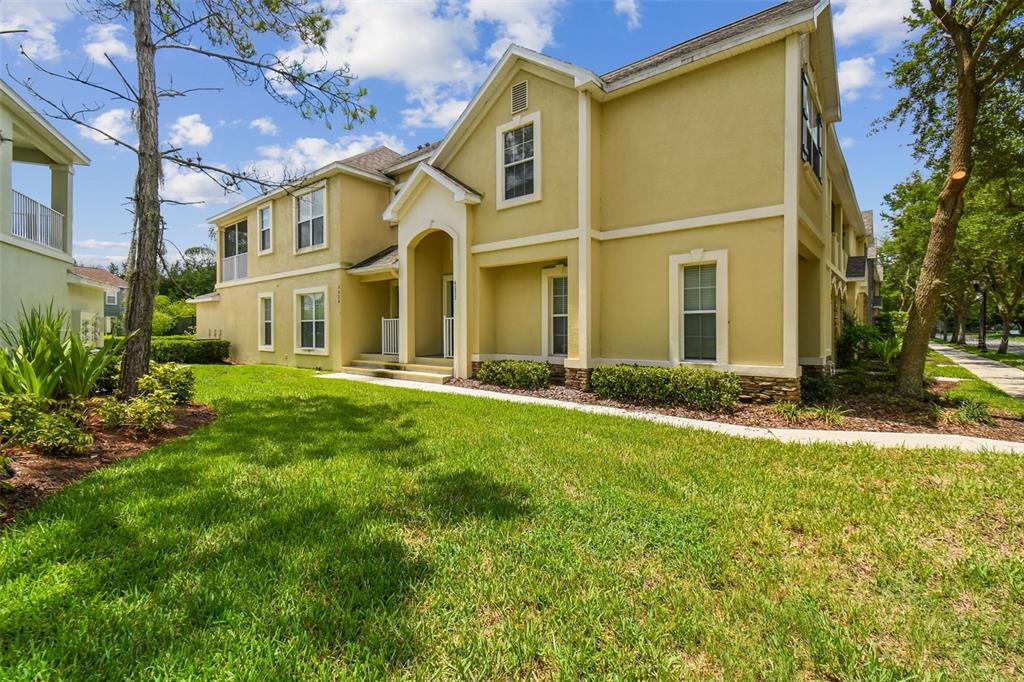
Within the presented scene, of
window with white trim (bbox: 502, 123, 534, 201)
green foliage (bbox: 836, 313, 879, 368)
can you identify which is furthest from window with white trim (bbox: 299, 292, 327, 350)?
green foliage (bbox: 836, 313, 879, 368)

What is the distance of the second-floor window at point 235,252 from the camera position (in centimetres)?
1984

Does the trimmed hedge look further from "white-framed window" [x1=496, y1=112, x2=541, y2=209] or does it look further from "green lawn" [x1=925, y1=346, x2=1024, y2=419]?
"green lawn" [x1=925, y1=346, x2=1024, y2=419]

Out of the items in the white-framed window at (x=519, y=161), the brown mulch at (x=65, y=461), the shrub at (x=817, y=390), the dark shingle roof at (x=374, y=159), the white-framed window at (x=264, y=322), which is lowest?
the brown mulch at (x=65, y=461)

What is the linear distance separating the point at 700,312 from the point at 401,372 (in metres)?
8.38

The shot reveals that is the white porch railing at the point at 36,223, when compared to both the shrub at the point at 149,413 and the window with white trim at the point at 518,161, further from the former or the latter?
the window with white trim at the point at 518,161

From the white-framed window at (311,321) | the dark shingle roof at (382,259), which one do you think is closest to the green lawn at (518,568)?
the dark shingle roof at (382,259)

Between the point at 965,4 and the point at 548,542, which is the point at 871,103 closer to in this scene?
the point at 965,4

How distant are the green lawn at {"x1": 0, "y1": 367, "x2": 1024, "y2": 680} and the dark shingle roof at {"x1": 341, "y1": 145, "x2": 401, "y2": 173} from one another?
13.2 metres

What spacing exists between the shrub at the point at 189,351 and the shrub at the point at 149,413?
12759 mm

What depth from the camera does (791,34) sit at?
8227mm

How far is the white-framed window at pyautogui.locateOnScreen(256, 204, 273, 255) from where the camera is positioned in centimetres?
1816

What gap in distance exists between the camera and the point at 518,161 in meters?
11.6

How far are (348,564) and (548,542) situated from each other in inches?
55.4

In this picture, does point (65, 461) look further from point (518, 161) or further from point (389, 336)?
point (389, 336)
